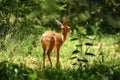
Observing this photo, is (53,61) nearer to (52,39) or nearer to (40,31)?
(52,39)

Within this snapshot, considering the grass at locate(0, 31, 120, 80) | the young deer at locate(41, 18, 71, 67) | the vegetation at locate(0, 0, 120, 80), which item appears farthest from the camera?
the young deer at locate(41, 18, 71, 67)

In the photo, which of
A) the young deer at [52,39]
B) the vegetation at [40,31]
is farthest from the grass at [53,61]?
the young deer at [52,39]

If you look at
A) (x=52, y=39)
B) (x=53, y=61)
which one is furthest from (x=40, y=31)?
(x=52, y=39)

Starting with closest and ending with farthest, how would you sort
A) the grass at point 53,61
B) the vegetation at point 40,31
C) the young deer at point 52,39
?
1. the grass at point 53,61
2. the vegetation at point 40,31
3. the young deer at point 52,39

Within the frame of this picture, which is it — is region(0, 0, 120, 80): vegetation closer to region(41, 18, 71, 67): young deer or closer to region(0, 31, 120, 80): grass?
region(0, 31, 120, 80): grass

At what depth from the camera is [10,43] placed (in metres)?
12.3

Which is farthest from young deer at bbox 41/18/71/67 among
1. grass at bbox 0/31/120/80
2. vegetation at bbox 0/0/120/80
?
grass at bbox 0/31/120/80

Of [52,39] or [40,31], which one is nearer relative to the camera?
[52,39]

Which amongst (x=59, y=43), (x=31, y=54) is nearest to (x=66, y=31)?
(x=59, y=43)

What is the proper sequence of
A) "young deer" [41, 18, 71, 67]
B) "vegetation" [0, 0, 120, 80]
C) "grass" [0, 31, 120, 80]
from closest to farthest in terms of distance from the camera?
"grass" [0, 31, 120, 80] → "vegetation" [0, 0, 120, 80] → "young deer" [41, 18, 71, 67]

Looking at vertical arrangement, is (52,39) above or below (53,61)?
above

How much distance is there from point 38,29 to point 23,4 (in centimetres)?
128

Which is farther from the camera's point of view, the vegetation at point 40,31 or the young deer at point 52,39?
the young deer at point 52,39

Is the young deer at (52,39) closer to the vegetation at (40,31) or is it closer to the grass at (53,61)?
the vegetation at (40,31)
